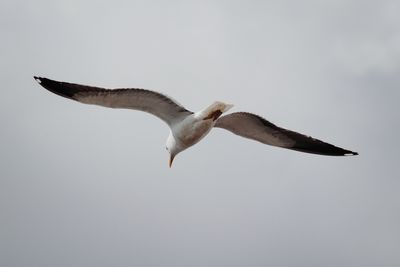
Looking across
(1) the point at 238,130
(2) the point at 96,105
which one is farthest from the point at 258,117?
(2) the point at 96,105

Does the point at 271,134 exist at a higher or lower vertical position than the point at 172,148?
higher

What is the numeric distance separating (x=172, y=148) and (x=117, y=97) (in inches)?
107

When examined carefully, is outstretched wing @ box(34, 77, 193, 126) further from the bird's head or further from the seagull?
the bird's head

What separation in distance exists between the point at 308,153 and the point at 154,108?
4182mm

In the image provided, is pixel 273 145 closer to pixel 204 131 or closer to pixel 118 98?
pixel 204 131

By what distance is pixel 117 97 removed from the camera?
58.0 ft

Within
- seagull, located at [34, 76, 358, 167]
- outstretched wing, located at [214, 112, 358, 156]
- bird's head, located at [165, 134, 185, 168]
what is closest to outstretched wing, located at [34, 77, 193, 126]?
seagull, located at [34, 76, 358, 167]

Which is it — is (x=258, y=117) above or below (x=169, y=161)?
above

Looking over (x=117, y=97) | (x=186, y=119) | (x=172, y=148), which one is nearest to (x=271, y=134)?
(x=186, y=119)

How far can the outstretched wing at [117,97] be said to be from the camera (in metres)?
17.5

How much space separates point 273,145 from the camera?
2030 cm

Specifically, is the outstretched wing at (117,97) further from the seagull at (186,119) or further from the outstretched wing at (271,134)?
the outstretched wing at (271,134)

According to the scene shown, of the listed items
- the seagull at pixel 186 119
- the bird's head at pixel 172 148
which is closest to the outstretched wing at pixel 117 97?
the seagull at pixel 186 119

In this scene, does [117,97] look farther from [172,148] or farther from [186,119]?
[172,148]
